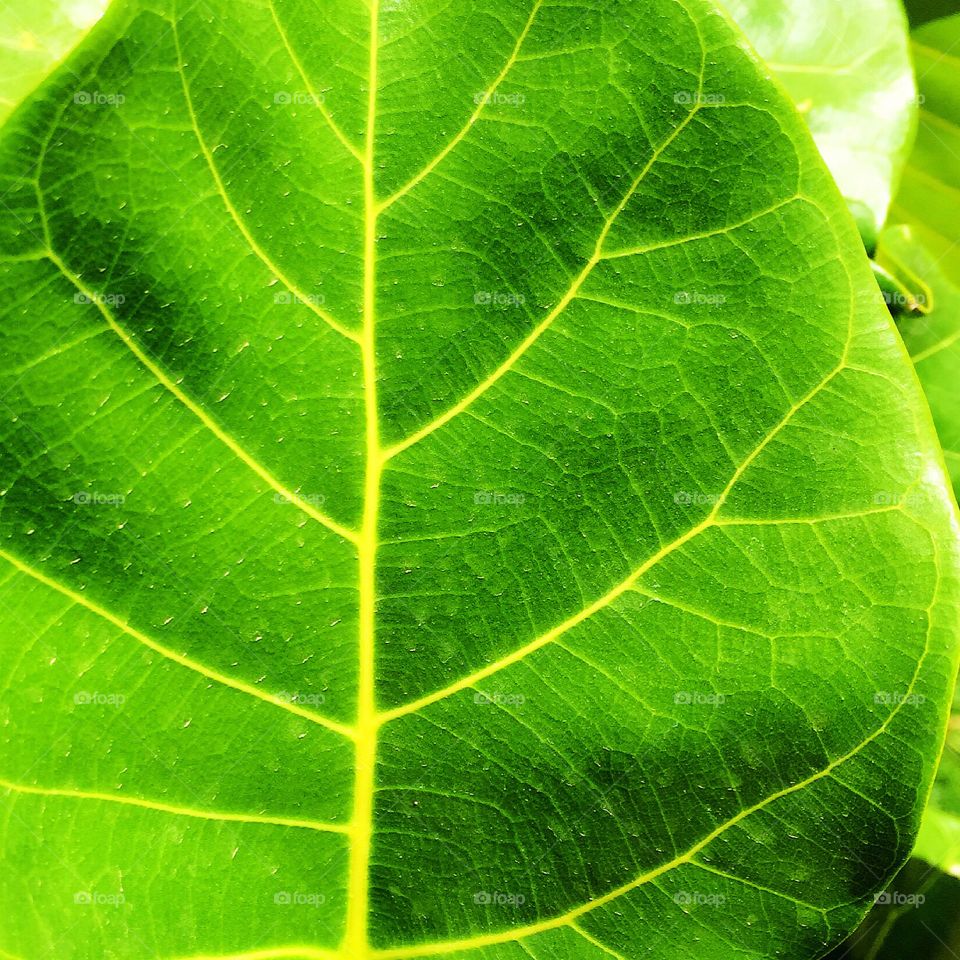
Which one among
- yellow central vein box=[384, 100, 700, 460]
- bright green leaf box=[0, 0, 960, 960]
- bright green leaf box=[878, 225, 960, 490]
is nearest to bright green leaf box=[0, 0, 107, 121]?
bright green leaf box=[0, 0, 960, 960]

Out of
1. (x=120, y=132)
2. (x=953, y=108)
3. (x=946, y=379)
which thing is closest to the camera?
(x=120, y=132)

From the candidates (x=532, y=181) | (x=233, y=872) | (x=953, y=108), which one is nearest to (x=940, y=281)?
(x=953, y=108)

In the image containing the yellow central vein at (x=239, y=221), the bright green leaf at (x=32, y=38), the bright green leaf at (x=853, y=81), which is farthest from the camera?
the bright green leaf at (x=853, y=81)

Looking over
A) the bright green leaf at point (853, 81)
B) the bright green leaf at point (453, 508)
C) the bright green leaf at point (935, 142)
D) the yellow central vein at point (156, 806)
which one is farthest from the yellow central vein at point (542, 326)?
the bright green leaf at point (935, 142)

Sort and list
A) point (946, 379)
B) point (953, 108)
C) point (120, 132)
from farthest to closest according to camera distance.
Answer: point (953, 108) < point (946, 379) < point (120, 132)

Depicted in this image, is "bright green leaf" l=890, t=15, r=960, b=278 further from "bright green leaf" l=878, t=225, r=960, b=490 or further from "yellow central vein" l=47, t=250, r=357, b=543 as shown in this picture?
"yellow central vein" l=47, t=250, r=357, b=543

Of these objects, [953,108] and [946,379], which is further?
[953,108]

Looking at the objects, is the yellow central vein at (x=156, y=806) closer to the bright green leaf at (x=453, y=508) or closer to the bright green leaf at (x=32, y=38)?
the bright green leaf at (x=453, y=508)

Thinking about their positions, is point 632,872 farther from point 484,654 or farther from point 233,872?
point 233,872

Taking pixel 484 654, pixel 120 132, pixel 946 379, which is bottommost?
pixel 946 379
